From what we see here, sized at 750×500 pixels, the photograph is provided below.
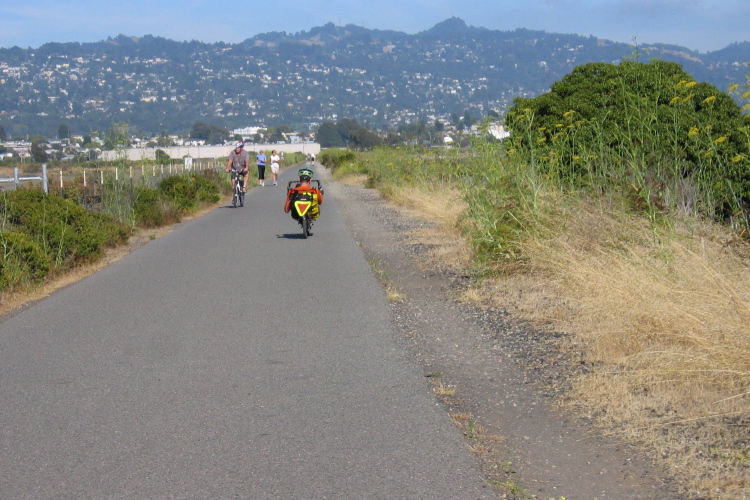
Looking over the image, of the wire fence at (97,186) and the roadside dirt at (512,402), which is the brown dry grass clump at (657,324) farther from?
the wire fence at (97,186)

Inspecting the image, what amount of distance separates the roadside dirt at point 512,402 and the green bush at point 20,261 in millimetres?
4430

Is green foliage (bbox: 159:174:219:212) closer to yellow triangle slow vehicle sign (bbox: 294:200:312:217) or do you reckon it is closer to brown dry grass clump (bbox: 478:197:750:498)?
yellow triangle slow vehicle sign (bbox: 294:200:312:217)

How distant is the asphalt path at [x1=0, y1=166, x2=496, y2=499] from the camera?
176 inches

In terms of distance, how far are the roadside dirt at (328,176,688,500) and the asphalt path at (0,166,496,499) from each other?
0.19 meters

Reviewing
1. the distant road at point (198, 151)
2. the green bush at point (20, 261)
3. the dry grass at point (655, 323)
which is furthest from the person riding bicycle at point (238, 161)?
the dry grass at point (655, 323)

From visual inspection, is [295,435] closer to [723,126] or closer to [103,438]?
[103,438]

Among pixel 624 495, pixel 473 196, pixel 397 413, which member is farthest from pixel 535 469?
pixel 473 196

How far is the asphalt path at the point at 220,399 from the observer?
4473 mm

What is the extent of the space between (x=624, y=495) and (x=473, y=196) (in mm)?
7545

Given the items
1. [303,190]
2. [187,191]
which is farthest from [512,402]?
[187,191]

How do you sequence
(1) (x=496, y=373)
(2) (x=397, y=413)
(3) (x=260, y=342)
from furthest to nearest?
(3) (x=260, y=342)
(1) (x=496, y=373)
(2) (x=397, y=413)

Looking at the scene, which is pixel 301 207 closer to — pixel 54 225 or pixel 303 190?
pixel 303 190

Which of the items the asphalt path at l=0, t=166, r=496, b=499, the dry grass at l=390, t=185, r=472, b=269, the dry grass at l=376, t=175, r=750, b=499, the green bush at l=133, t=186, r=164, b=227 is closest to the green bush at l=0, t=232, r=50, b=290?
the asphalt path at l=0, t=166, r=496, b=499

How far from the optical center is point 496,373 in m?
6.50
